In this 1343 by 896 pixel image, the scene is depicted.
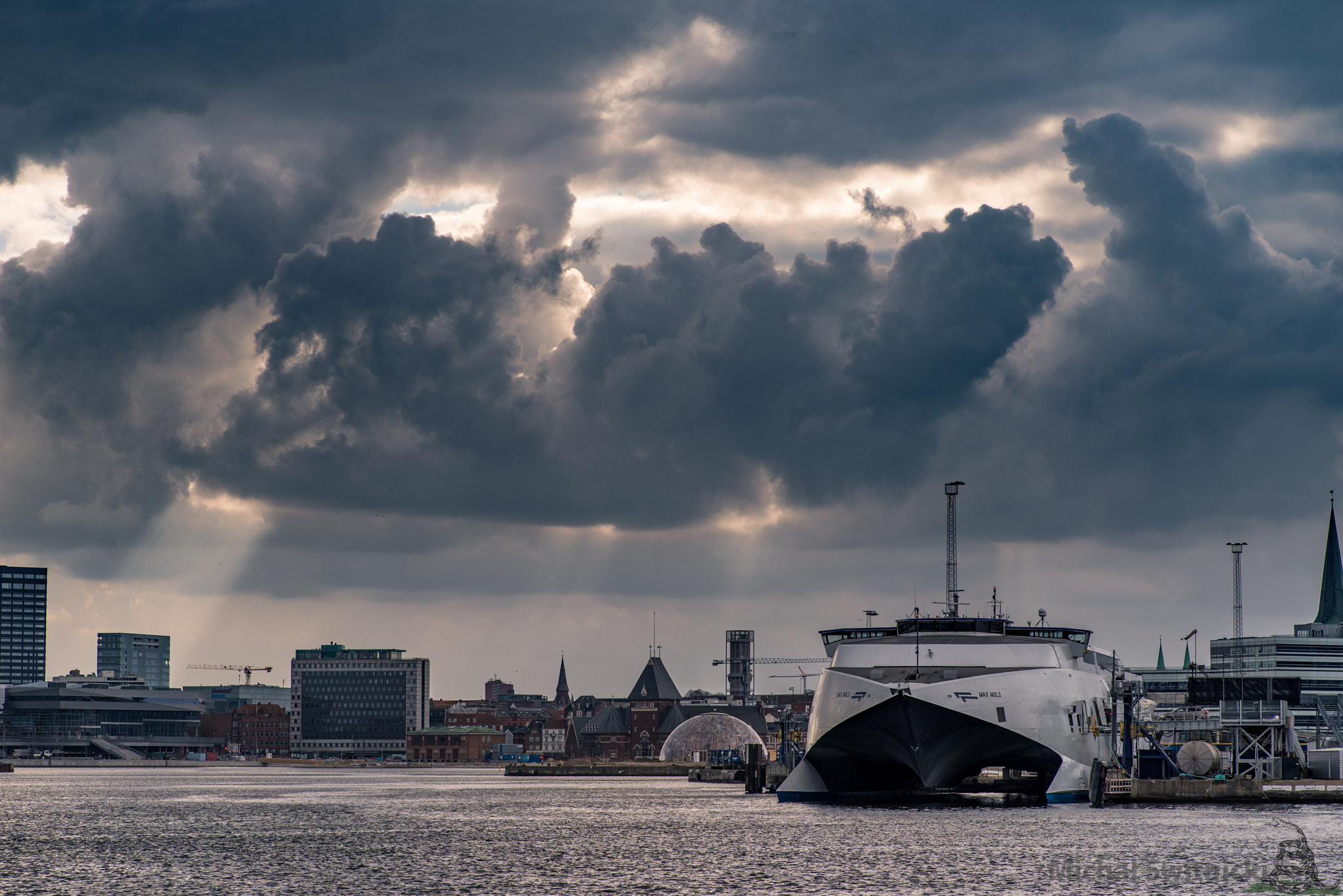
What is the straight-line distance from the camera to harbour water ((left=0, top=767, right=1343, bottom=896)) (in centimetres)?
5931

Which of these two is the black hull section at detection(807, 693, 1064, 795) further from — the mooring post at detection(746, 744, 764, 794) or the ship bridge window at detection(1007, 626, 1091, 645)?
the mooring post at detection(746, 744, 764, 794)

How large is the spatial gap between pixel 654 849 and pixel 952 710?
1894cm

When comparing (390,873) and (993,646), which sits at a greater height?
(993,646)

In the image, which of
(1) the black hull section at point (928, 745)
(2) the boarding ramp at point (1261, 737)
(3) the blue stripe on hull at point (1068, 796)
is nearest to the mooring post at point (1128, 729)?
(2) the boarding ramp at point (1261, 737)

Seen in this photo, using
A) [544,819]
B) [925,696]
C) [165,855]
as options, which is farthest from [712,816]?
[165,855]

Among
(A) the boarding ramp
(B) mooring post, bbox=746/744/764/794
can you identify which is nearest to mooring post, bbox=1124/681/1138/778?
(A) the boarding ramp

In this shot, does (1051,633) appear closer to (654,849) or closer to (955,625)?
(955,625)

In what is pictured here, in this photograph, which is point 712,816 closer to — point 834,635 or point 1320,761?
point 834,635

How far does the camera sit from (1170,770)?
121875 millimetres

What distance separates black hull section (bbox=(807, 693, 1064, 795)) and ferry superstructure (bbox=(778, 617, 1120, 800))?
8cm

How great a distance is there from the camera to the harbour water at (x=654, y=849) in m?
59.3

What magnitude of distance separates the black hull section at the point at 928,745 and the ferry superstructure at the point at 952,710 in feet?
0.26

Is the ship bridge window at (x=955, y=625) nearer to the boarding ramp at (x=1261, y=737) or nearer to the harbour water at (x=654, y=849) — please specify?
the harbour water at (x=654, y=849)

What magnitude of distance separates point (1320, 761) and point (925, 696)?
211 feet
